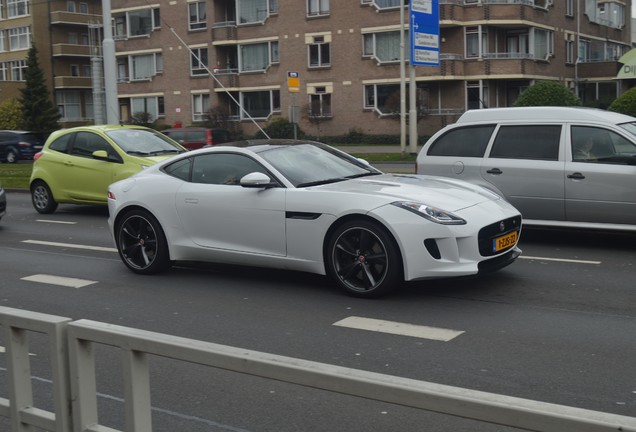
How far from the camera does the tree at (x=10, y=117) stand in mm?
62812

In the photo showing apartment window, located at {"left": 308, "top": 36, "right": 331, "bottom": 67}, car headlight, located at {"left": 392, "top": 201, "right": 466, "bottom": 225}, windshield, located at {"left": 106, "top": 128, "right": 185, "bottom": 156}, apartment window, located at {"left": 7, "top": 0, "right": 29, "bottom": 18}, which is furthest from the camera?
apartment window, located at {"left": 7, "top": 0, "right": 29, "bottom": 18}

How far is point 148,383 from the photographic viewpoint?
9.85 feet


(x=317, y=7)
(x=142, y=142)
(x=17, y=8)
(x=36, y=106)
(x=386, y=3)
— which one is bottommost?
(x=142, y=142)

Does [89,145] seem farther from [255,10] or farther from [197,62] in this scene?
[197,62]

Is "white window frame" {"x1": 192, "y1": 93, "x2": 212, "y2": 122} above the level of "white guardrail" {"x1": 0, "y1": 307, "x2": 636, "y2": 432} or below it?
above

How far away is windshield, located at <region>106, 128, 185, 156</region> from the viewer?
52.1ft

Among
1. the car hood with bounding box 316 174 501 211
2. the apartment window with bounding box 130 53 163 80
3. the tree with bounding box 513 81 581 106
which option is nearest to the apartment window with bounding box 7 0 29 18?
the apartment window with bounding box 130 53 163 80

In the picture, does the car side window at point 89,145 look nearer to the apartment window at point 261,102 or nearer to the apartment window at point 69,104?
the apartment window at point 261,102

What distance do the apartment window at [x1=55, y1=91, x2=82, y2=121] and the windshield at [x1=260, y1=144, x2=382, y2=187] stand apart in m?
68.2

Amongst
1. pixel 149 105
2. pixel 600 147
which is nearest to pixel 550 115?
pixel 600 147

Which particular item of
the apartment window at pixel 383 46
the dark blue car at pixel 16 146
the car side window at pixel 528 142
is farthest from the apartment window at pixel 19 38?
the car side window at pixel 528 142

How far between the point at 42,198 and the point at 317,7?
A: 36.6 metres

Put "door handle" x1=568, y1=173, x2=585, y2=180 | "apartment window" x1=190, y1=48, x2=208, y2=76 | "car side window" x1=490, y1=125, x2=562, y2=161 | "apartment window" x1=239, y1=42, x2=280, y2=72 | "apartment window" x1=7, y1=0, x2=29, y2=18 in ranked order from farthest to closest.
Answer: "apartment window" x1=7, y1=0, x2=29, y2=18, "apartment window" x1=190, y1=48, x2=208, y2=76, "apartment window" x1=239, y1=42, x2=280, y2=72, "car side window" x1=490, y1=125, x2=562, y2=161, "door handle" x1=568, y1=173, x2=585, y2=180

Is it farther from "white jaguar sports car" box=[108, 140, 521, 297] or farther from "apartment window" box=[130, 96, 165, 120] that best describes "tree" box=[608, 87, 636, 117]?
"apartment window" box=[130, 96, 165, 120]
